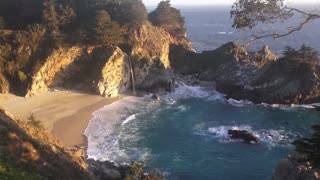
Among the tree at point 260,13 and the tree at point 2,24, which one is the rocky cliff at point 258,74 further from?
the tree at point 260,13

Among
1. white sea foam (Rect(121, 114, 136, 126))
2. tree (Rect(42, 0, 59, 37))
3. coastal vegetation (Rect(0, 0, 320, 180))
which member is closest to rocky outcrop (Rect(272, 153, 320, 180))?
coastal vegetation (Rect(0, 0, 320, 180))

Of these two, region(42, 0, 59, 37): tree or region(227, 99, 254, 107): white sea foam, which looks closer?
region(42, 0, 59, 37): tree

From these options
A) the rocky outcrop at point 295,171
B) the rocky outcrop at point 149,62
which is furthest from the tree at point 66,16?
the rocky outcrop at point 295,171

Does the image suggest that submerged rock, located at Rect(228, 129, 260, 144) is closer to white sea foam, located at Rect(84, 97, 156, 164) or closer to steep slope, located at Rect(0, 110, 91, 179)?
white sea foam, located at Rect(84, 97, 156, 164)

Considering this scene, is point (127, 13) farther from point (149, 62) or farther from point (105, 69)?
point (105, 69)

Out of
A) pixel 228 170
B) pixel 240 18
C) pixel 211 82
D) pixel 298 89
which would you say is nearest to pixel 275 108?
pixel 298 89

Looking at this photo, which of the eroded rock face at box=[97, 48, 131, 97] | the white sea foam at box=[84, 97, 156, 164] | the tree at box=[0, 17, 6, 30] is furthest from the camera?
the tree at box=[0, 17, 6, 30]

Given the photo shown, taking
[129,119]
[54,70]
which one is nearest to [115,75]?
[54,70]

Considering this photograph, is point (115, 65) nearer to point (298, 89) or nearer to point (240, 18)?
point (298, 89)
